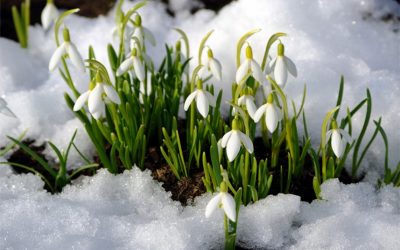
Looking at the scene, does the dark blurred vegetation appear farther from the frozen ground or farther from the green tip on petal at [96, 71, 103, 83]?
the green tip on petal at [96, 71, 103, 83]

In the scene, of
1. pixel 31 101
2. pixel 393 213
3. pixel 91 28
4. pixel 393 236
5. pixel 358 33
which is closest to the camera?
pixel 393 236

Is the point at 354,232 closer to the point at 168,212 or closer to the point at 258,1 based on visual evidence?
the point at 168,212

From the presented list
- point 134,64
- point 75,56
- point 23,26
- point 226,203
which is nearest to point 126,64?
point 134,64

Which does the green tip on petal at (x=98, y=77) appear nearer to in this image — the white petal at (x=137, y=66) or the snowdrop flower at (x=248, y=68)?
the white petal at (x=137, y=66)

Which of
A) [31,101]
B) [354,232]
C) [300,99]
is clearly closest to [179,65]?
[300,99]

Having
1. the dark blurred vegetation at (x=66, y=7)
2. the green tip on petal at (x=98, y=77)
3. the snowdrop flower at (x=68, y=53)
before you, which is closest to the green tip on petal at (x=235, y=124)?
the green tip on petal at (x=98, y=77)

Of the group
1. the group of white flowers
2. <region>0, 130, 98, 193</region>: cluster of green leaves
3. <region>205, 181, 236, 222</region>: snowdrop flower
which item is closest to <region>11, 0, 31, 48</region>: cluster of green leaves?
<region>0, 130, 98, 193</region>: cluster of green leaves

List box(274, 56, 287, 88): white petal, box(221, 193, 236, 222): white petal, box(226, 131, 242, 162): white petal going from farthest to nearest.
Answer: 1. box(274, 56, 287, 88): white petal
2. box(226, 131, 242, 162): white petal
3. box(221, 193, 236, 222): white petal
